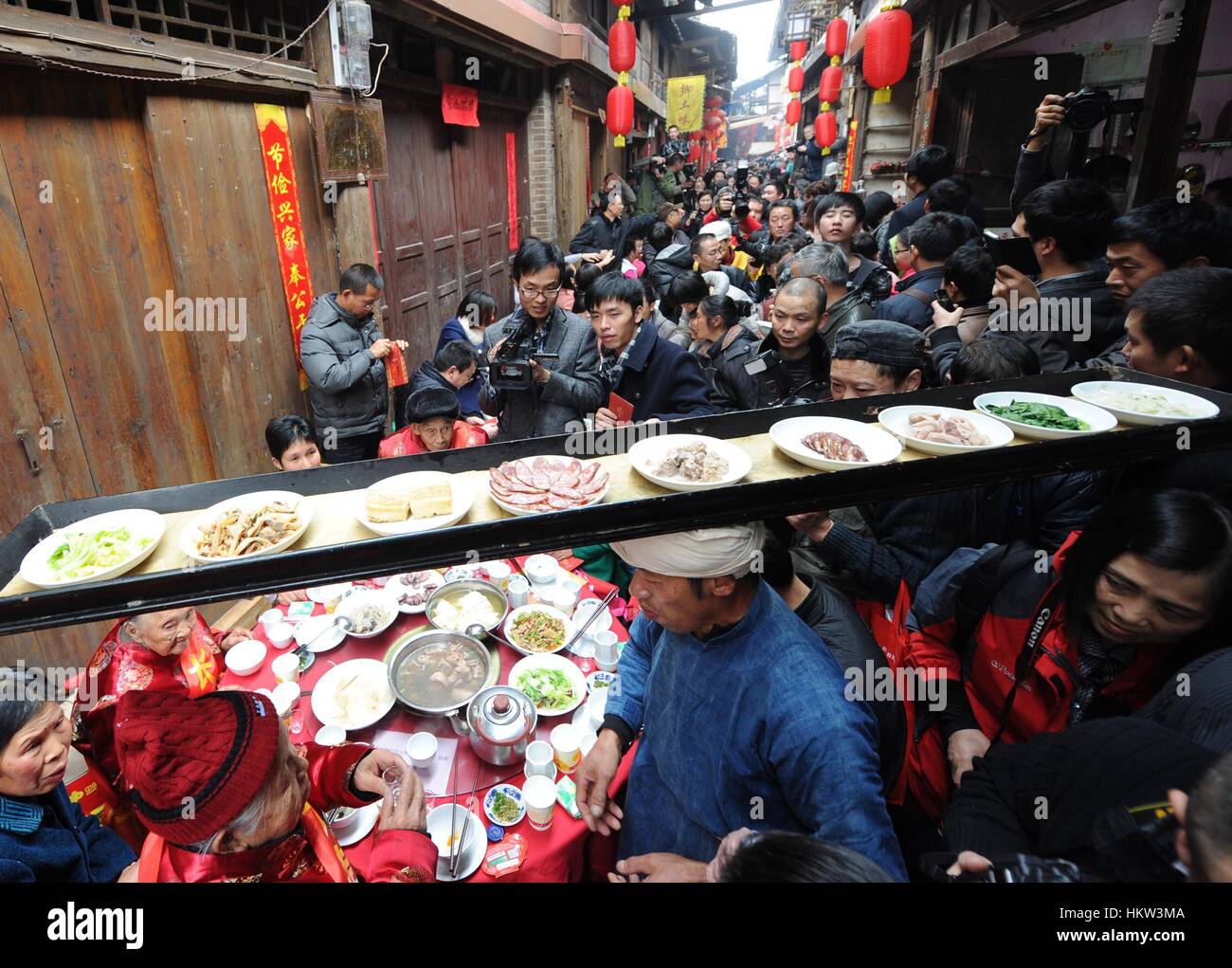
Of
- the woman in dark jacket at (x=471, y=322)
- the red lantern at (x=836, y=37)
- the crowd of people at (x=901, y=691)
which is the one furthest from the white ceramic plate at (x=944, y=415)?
the red lantern at (x=836, y=37)

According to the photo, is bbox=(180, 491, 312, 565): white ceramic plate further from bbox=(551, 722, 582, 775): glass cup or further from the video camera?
the video camera

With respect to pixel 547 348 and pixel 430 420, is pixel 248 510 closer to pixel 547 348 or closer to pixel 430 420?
pixel 430 420

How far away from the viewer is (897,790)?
8.00ft

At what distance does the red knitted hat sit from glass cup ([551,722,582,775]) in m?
1.17

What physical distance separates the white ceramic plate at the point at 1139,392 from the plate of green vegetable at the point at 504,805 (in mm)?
2582

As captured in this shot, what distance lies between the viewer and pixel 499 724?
8.67 ft

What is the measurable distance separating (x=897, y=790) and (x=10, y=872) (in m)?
3.07

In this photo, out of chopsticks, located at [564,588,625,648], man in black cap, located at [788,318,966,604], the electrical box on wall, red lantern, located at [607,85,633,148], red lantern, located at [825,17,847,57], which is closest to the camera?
man in black cap, located at [788,318,966,604]

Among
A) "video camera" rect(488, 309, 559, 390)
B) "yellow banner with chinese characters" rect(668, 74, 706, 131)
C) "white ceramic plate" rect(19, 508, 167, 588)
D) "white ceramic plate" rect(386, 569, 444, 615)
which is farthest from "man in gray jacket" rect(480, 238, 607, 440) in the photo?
"yellow banner with chinese characters" rect(668, 74, 706, 131)

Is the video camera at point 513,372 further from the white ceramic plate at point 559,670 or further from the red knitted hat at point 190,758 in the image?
the red knitted hat at point 190,758

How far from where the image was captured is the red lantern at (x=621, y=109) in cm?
1239

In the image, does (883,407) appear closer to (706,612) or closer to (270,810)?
(706,612)

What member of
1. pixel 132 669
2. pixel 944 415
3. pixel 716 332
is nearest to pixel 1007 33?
pixel 716 332

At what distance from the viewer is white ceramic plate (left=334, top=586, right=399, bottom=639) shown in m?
3.42
